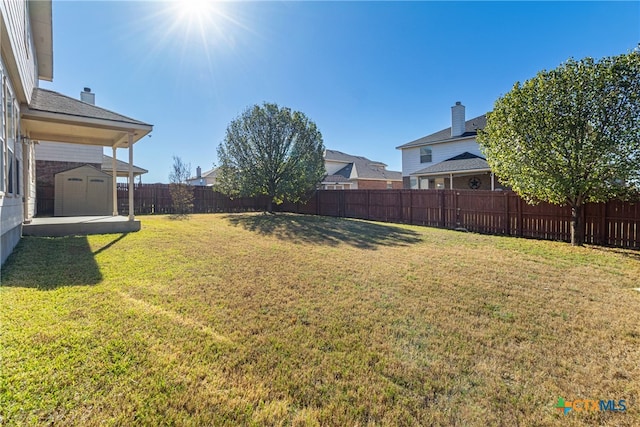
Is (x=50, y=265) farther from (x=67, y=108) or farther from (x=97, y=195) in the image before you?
(x=97, y=195)

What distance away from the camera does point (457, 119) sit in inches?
830

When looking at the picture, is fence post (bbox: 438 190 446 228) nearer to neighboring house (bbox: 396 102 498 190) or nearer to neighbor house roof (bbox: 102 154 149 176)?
neighboring house (bbox: 396 102 498 190)

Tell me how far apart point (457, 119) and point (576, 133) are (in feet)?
45.1

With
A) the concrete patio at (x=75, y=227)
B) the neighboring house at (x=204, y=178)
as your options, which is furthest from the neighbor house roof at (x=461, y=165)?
the neighboring house at (x=204, y=178)

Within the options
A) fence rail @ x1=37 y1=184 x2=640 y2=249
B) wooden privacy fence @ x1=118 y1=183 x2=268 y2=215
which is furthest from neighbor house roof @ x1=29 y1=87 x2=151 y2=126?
wooden privacy fence @ x1=118 y1=183 x2=268 y2=215

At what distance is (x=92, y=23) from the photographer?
8.49 metres

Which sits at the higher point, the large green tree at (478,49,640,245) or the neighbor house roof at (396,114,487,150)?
the neighbor house roof at (396,114,487,150)

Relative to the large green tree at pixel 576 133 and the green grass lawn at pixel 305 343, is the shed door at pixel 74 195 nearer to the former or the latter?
the green grass lawn at pixel 305 343

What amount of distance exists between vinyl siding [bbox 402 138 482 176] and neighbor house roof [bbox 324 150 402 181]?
9165 mm

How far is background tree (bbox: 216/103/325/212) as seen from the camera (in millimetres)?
17109

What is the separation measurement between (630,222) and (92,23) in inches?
616

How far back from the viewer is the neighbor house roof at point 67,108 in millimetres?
8013

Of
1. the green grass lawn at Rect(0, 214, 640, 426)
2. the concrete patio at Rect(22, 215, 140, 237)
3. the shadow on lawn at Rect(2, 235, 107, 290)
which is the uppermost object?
the concrete patio at Rect(22, 215, 140, 237)

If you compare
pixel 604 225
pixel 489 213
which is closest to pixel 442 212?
pixel 489 213
